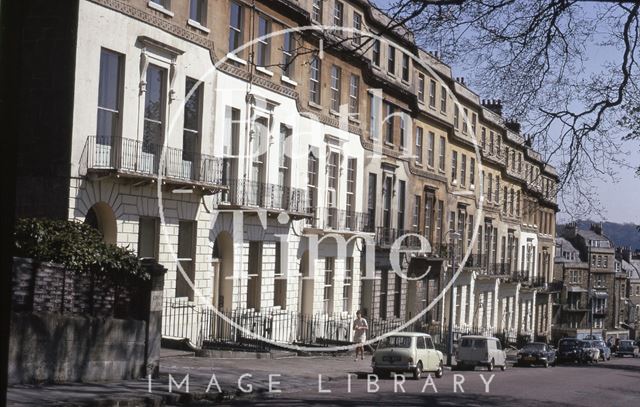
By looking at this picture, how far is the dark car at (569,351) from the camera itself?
58.4 m

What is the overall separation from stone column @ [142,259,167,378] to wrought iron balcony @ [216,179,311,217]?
10.7 metres

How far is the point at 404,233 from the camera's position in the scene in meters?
51.2

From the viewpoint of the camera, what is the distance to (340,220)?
138 ft

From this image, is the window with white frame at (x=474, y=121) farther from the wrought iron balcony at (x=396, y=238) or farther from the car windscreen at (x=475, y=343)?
the car windscreen at (x=475, y=343)

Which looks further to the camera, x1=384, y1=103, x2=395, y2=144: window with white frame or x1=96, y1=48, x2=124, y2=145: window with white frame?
x1=384, y1=103, x2=395, y2=144: window with white frame

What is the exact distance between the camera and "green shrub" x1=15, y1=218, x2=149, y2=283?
63.7ft

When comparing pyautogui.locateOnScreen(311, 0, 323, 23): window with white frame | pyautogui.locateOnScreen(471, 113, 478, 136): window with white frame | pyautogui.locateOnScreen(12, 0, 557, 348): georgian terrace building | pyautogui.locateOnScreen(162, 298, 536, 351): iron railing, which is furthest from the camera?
pyautogui.locateOnScreen(471, 113, 478, 136): window with white frame

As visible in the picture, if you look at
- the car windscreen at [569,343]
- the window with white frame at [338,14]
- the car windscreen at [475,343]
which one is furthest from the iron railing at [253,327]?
the car windscreen at [569,343]

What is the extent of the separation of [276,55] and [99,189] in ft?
37.9

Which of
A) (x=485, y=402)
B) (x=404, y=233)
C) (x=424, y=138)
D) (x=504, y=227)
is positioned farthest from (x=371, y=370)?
(x=504, y=227)

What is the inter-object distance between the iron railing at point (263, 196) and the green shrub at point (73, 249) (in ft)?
36.6

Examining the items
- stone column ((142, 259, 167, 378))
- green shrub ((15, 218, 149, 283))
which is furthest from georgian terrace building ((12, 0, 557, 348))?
stone column ((142, 259, 167, 378))

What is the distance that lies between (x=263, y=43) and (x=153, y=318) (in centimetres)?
1591

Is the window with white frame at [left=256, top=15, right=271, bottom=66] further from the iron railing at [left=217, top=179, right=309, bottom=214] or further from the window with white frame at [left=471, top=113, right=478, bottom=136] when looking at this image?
the window with white frame at [left=471, top=113, right=478, bottom=136]
